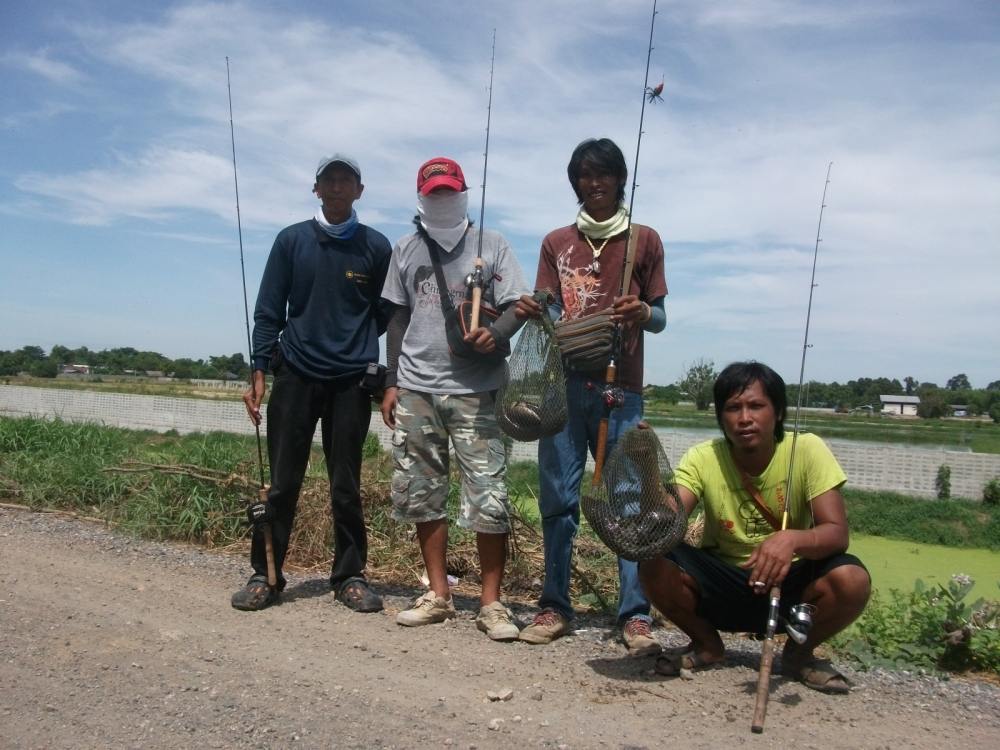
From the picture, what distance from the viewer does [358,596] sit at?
13.9 feet

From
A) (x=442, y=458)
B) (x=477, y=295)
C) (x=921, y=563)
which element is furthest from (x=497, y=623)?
(x=921, y=563)

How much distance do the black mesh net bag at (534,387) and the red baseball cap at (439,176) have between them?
25.8 inches

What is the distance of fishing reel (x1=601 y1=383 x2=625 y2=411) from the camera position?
360 cm

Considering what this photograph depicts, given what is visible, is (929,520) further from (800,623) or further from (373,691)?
(373,691)

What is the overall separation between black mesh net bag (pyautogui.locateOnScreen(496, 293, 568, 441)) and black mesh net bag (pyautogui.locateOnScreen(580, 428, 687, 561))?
0.38m

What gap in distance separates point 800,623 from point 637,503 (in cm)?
67

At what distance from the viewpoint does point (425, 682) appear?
3217 millimetres

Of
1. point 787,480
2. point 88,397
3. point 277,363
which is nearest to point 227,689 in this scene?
point 277,363

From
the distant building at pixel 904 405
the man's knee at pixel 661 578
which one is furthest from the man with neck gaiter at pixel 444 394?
the distant building at pixel 904 405

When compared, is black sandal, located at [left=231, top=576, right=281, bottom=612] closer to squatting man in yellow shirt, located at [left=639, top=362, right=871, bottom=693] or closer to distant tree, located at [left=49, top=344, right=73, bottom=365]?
squatting man in yellow shirt, located at [left=639, top=362, right=871, bottom=693]

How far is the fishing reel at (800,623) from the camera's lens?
3023 mm

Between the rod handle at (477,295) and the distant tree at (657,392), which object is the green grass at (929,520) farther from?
the rod handle at (477,295)

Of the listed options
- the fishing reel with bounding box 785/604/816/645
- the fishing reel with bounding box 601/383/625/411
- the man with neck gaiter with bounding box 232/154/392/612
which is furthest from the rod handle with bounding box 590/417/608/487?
the man with neck gaiter with bounding box 232/154/392/612

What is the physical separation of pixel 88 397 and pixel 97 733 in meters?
29.6
